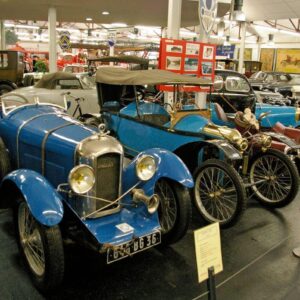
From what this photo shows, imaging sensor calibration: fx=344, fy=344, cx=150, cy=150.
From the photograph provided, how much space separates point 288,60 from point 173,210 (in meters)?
21.9

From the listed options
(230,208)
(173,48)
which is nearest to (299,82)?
(173,48)

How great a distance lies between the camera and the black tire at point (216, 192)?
11.7ft

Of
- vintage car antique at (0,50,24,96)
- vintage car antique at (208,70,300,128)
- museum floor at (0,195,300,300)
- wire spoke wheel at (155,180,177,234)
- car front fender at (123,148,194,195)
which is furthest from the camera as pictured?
vintage car antique at (0,50,24,96)

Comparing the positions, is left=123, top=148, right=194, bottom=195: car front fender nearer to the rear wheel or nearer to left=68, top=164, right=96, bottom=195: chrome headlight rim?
left=68, top=164, right=96, bottom=195: chrome headlight rim

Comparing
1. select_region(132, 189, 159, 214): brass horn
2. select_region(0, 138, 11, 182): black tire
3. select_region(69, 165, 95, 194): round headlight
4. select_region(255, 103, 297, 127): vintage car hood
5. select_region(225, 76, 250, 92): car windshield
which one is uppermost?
select_region(225, 76, 250, 92): car windshield

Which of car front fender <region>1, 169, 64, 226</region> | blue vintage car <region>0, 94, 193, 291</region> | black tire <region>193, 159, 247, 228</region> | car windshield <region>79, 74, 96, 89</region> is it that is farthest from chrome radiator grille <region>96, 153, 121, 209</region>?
car windshield <region>79, 74, 96, 89</region>

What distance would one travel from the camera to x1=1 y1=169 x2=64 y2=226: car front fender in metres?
2.23

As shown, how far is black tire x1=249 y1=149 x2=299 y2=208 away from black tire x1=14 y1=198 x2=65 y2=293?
2.82 meters

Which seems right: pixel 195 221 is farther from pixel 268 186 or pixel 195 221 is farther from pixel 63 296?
pixel 63 296

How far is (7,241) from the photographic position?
3.18 metres

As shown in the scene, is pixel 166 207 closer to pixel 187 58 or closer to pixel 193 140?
pixel 193 140

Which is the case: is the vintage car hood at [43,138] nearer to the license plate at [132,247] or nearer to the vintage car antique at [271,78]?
the license plate at [132,247]

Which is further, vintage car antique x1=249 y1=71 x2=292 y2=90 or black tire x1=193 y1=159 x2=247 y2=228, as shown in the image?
vintage car antique x1=249 y1=71 x2=292 y2=90

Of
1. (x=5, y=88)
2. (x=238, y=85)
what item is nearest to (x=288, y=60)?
(x=238, y=85)
